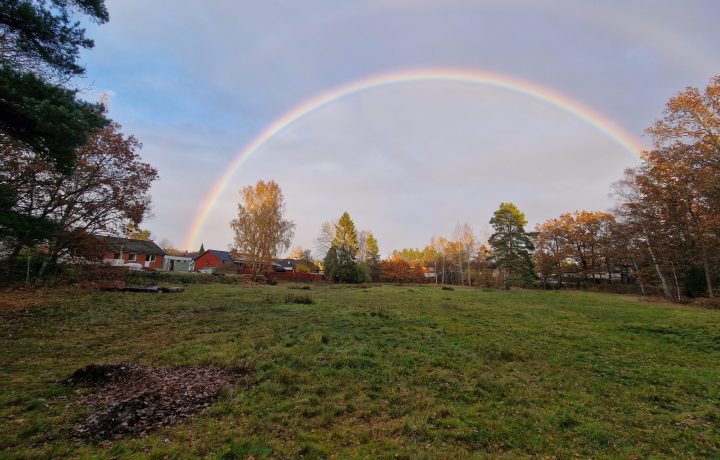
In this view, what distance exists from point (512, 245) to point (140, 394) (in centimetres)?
A: 5347

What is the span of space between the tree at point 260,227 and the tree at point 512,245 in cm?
3431

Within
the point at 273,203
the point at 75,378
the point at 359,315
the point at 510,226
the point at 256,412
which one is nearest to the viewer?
the point at 256,412

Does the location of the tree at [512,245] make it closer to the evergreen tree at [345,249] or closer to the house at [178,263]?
the evergreen tree at [345,249]

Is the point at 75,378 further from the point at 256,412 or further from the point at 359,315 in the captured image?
the point at 359,315

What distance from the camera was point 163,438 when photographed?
5043mm

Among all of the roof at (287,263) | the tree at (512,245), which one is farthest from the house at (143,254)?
the tree at (512,245)

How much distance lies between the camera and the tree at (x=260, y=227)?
4362cm

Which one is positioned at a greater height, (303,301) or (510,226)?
(510,226)

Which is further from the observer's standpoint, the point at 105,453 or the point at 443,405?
the point at 443,405

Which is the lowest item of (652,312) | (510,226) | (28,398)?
(28,398)

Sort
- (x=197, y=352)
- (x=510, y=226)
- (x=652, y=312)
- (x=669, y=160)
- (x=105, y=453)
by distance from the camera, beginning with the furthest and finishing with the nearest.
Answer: (x=510, y=226), (x=669, y=160), (x=652, y=312), (x=197, y=352), (x=105, y=453)

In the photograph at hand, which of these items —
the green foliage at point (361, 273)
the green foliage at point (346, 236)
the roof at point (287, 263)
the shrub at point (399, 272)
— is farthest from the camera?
the roof at point (287, 263)

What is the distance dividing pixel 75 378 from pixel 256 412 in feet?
16.0

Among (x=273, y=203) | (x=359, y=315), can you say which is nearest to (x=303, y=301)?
(x=359, y=315)
